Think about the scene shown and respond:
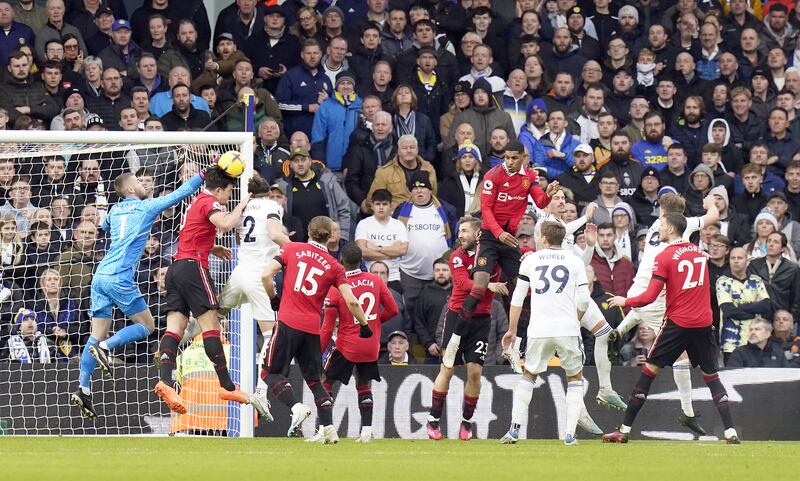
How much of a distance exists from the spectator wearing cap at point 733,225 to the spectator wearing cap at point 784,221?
16.5 inches

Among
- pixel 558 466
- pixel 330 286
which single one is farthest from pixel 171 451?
pixel 558 466

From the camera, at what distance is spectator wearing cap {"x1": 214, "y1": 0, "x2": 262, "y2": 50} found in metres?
20.5

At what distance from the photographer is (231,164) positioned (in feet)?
44.3

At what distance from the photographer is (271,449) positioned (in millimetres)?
11953

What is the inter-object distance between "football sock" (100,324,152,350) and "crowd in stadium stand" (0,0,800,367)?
1.76 m

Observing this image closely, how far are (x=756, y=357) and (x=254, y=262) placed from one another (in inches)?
258

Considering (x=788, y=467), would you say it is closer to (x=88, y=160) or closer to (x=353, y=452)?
(x=353, y=452)

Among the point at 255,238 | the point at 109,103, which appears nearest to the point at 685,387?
the point at 255,238

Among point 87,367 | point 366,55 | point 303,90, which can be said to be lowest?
point 87,367

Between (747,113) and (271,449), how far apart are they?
38.9 feet

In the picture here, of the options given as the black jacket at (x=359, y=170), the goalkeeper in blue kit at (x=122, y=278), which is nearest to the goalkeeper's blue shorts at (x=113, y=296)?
the goalkeeper in blue kit at (x=122, y=278)

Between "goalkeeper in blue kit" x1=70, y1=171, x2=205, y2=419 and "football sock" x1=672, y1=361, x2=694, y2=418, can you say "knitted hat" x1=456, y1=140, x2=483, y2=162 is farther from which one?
"goalkeeper in blue kit" x1=70, y1=171, x2=205, y2=419

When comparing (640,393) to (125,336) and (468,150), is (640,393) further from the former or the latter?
(468,150)

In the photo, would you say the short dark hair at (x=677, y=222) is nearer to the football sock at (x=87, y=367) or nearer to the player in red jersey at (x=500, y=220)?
the player in red jersey at (x=500, y=220)
